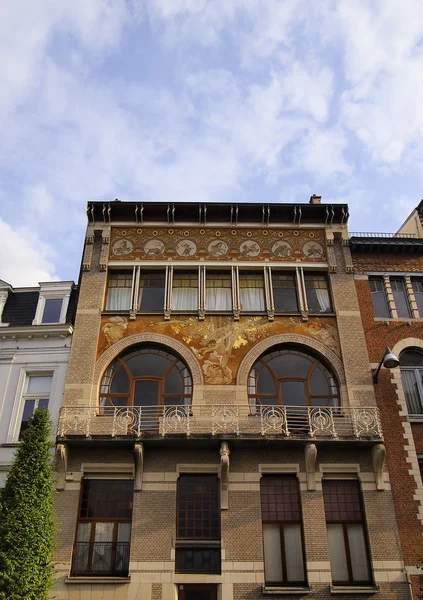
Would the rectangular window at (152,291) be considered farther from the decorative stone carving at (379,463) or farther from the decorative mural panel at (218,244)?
the decorative stone carving at (379,463)

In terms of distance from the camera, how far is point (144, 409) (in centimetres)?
1939

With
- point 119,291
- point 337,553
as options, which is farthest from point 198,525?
point 119,291

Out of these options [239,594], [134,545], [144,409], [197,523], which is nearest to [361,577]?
[239,594]

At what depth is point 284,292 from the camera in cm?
2261

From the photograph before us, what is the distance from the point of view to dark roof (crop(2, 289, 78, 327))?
21.2 m

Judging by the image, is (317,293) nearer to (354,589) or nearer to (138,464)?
(138,464)

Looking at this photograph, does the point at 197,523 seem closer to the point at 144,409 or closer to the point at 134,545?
the point at 134,545

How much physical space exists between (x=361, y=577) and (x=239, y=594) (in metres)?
3.82

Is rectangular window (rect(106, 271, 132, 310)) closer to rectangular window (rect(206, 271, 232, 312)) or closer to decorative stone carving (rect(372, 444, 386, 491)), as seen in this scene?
rectangular window (rect(206, 271, 232, 312))

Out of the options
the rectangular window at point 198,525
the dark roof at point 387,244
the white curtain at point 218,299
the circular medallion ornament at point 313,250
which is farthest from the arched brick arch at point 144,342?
the dark roof at point 387,244

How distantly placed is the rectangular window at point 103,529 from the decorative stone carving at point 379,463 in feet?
26.1

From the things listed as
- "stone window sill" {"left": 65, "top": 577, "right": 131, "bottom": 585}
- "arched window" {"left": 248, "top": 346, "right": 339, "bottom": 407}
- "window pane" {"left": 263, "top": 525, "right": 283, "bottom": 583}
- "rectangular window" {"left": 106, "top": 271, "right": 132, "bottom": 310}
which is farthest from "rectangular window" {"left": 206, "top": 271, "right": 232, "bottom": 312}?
"stone window sill" {"left": 65, "top": 577, "right": 131, "bottom": 585}

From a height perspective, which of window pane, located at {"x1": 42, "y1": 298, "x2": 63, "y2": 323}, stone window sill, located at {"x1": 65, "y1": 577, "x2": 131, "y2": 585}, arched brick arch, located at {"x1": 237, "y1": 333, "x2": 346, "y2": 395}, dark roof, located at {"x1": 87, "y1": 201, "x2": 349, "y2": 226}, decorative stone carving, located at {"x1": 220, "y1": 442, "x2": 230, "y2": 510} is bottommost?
stone window sill, located at {"x1": 65, "y1": 577, "x2": 131, "y2": 585}

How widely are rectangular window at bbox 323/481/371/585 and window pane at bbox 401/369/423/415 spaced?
363 centimetres
